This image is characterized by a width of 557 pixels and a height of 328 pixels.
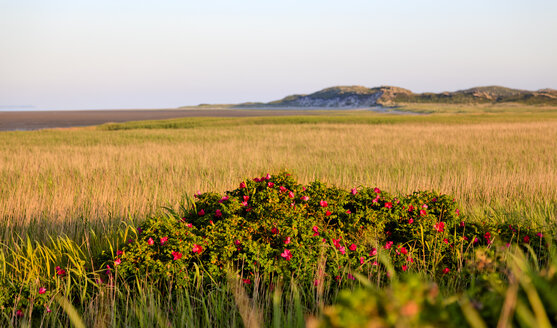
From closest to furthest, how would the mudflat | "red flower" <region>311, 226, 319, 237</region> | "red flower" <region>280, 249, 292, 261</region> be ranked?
"red flower" <region>280, 249, 292, 261</region> → "red flower" <region>311, 226, 319, 237</region> → the mudflat

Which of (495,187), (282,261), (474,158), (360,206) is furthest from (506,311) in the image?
(474,158)

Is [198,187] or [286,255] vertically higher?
[286,255]

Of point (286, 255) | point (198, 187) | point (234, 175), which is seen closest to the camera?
point (286, 255)

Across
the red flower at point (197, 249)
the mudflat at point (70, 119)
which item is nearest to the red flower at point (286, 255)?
the red flower at point (197, 249)

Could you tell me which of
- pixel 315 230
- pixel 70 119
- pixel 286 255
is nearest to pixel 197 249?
pixel 286 255

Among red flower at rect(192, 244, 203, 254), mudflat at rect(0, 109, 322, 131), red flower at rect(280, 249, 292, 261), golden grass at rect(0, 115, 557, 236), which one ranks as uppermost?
red flower at rect(192, 244, 203, 254)

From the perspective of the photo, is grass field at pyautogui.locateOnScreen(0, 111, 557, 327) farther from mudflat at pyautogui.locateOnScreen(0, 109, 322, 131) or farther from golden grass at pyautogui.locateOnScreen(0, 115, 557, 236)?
mudflat at pyautogui.locateOnScreen(0, 109, 322, 131)

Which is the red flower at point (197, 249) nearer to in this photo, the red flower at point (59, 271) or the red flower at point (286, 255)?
the red flower at point (286, 255)

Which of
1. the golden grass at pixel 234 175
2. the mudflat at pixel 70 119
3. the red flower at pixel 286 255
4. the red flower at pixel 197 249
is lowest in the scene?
the mudflat at pixel 70 119

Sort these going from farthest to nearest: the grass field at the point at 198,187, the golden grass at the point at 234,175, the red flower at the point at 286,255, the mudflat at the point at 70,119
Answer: the mudflat at the point at 70,119
the golden grass at the point at 234,175
the red flower at the point at 286,255
the grass field at the point at 198,187

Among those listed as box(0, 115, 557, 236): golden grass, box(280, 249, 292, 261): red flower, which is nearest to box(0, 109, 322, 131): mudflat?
box(0, 115, 557, 236): golden grass

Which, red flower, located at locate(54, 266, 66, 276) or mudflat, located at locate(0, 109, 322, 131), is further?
mudflat, located at locate(0, 109, 322, 131)

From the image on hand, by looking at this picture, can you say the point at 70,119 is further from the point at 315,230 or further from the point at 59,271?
the point at 315,230

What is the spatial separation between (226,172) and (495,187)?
19.6 ft
